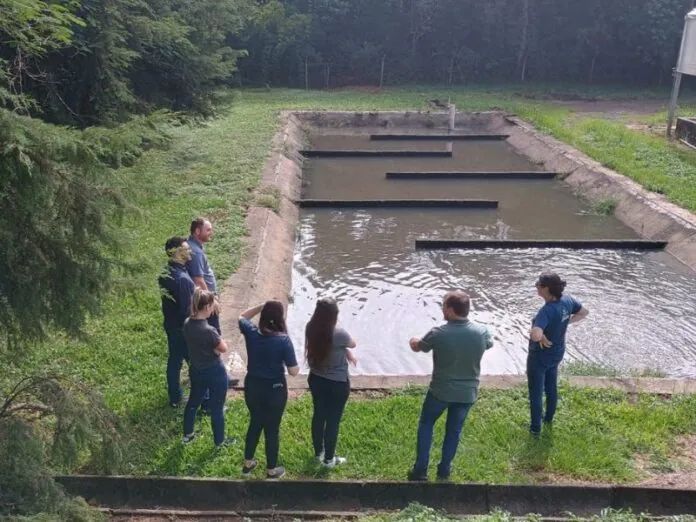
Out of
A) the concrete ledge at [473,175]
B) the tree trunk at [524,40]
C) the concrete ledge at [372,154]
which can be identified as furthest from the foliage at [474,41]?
the concrete ledge at [473,175]

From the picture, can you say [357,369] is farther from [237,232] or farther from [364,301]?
→ [237,232]

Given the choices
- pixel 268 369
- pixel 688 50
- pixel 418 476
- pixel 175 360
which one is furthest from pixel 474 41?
pixel 268 369

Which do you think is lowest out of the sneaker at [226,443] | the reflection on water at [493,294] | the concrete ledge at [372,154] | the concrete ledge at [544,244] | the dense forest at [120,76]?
the reflection on water at [493,294]

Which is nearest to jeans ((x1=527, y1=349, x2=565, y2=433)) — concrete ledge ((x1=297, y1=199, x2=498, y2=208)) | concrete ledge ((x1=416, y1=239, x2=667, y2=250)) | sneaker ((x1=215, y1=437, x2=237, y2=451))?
sneaker ((x1=215, y1=437, x2=237, y2=451))

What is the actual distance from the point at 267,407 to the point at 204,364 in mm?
671

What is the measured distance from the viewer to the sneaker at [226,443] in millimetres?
5582

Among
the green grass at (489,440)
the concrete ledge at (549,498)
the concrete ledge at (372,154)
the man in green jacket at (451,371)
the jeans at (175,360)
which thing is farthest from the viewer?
the concrete ledge at (372,154)

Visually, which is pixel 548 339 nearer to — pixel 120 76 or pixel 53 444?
pixel 53 444

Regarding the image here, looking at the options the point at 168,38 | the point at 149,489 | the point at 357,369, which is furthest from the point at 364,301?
the point at 168,38

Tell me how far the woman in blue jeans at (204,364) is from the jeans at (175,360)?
0.54m

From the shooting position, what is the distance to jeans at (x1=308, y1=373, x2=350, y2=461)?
516 centimetres

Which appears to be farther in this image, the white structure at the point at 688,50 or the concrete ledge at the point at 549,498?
the white structure at the point at 688,50

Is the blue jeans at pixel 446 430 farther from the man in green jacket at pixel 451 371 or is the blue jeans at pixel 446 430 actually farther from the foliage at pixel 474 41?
the foliage at pixel 474 41

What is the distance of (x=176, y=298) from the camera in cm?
578
